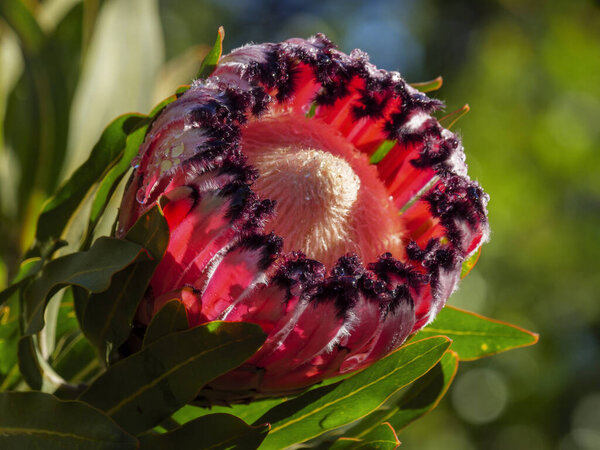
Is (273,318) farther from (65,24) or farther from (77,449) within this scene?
(65,24)

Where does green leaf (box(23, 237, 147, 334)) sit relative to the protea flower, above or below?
below

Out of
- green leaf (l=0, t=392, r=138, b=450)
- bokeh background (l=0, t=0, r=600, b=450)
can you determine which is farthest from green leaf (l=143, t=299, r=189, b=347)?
bokeh background (l=0, t=0, r=600, b=450)

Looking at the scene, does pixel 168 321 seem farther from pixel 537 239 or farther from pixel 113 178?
pixel 537 239

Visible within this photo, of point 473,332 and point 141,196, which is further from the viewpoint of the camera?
point 473,332

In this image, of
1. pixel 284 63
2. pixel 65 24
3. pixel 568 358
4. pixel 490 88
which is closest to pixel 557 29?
pixel 490 88

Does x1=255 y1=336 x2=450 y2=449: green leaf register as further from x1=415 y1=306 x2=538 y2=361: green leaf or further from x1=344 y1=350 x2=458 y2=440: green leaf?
x1=415 y1=306 x2=538 y2=361: green leaf

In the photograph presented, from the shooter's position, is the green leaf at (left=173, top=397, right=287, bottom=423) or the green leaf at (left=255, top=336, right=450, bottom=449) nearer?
the green leaf at (left=255, top=336, right=450, bottom=449)

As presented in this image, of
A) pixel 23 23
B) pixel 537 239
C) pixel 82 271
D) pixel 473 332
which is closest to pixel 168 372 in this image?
pixel 82 271
